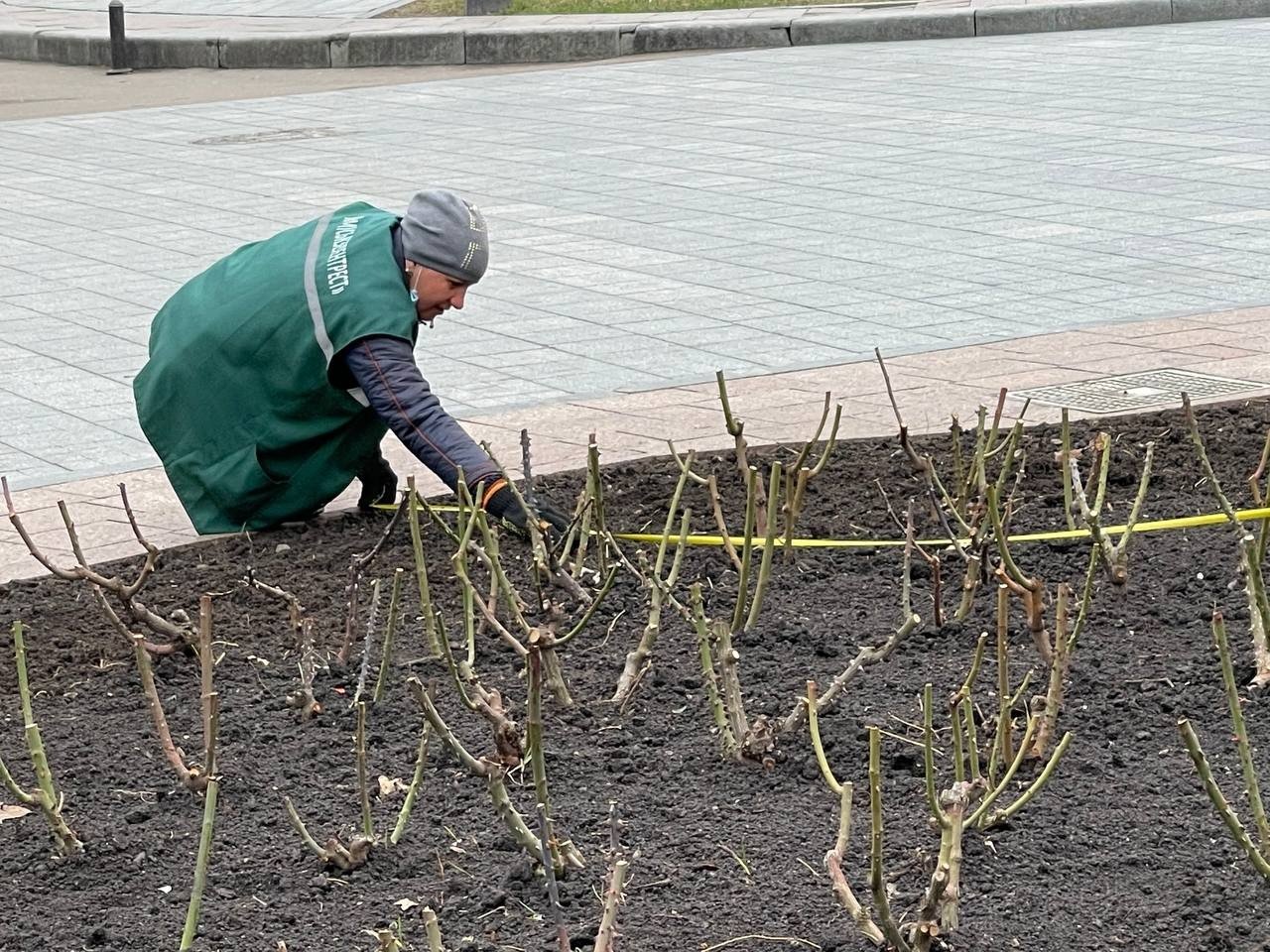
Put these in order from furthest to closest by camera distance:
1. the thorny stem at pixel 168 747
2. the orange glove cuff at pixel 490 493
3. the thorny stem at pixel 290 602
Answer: the orange glove cuff at pixel 490 493
the thorny stem at pixel 290 602
the thorny stem at pixel 168 747

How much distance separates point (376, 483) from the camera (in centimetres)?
516

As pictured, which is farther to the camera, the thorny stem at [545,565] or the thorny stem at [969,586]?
the thorny stem at [545,565]

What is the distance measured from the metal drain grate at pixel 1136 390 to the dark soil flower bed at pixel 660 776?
2.70 feet

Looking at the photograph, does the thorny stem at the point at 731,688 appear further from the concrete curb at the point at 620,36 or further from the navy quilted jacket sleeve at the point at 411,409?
the concrete curb at the point at 620,36

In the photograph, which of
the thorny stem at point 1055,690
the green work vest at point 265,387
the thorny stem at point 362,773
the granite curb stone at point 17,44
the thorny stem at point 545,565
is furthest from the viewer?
the granite curb stone at point 17,44

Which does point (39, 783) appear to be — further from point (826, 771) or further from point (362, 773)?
point (826, 771)

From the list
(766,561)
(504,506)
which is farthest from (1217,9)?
(766,561)

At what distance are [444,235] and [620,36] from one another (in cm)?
1324

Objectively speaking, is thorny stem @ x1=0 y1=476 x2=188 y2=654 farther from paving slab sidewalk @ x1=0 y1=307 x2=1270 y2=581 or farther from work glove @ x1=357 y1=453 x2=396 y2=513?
work glove @ x1=357 y1=453 x2=396 y2=513

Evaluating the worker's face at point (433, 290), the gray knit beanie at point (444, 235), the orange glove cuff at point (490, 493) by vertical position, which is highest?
the gray knit beanie at point (444, 235)

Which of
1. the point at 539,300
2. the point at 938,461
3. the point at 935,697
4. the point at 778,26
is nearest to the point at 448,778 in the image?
the point at 935,697

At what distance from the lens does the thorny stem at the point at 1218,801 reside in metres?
2.47

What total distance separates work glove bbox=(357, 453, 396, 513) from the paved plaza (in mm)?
451

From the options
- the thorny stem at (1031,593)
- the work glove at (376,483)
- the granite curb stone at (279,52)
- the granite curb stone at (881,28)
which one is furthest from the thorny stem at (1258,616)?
the granite curb stone at (279,52)
